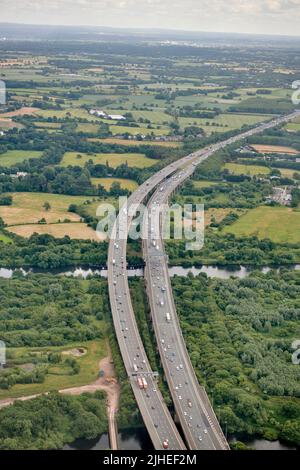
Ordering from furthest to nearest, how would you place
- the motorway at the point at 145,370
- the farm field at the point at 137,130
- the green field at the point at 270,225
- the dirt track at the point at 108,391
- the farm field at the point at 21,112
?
the farm field at the point at 21,112, the farm field at the point at 137,130, the green field at the point at 270,225, the dirt track at the point at 108,391, the motorway at the point at 145,370

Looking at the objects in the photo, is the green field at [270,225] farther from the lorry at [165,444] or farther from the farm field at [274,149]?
the lorry at [165,444]

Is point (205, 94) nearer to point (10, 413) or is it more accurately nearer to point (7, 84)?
point (7, 84)

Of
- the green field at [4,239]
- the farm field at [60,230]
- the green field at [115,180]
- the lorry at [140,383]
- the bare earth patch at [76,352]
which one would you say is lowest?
the bare earth patch at [76,352]

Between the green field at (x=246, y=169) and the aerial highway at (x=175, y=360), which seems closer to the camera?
the aerial highway at (x=175, y=360)

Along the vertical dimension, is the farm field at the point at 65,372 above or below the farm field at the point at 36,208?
below

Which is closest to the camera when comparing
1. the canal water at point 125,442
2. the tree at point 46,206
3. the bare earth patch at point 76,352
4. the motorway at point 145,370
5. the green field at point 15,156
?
the motorway at point 145,370

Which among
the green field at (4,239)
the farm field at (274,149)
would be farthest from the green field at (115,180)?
the farm field at (274,149)

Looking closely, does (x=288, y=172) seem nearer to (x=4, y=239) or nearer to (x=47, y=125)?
(x=47, y=125)

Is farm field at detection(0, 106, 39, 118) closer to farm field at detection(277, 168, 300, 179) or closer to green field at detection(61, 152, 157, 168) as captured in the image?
green field at detection(61, 152, 157, 168)
